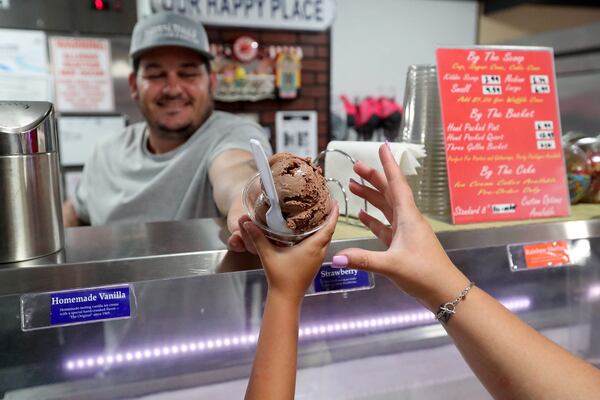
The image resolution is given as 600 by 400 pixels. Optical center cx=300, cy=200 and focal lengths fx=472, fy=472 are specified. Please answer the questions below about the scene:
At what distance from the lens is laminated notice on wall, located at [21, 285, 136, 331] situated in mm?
777

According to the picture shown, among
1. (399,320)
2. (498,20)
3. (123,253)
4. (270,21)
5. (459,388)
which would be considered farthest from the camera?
(498,20)

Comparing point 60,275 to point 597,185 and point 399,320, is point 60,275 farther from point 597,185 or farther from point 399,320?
point 597,185

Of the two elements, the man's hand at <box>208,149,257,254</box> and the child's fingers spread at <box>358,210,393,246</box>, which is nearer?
the child's fingers spread at <box>358,210,393,246</box>

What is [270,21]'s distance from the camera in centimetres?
366

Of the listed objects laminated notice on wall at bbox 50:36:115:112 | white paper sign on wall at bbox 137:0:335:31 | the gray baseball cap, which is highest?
white paper sign on wall at bbox 137:0:335:31

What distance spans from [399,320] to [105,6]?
107 inches

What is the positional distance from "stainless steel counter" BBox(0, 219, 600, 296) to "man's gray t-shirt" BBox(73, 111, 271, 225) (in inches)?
27.0

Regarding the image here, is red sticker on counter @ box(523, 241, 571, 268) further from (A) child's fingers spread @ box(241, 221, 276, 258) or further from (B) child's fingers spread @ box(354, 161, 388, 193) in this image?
(A) child's fingers spread @ box(241, 221, 276, 258)

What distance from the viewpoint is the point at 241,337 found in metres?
1.04

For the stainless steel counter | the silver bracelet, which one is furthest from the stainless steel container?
the silver bracelet

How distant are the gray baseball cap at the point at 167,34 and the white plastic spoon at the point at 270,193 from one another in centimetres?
126

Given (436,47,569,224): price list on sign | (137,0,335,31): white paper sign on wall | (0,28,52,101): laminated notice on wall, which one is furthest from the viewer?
(137,0,335,31): white paper sign on wall

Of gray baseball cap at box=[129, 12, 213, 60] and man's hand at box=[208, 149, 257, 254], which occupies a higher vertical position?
gray baseball cap at box=[129, 12, 213, 60]

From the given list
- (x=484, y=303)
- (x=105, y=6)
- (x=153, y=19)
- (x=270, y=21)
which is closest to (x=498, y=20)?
(x=270, y=21)
